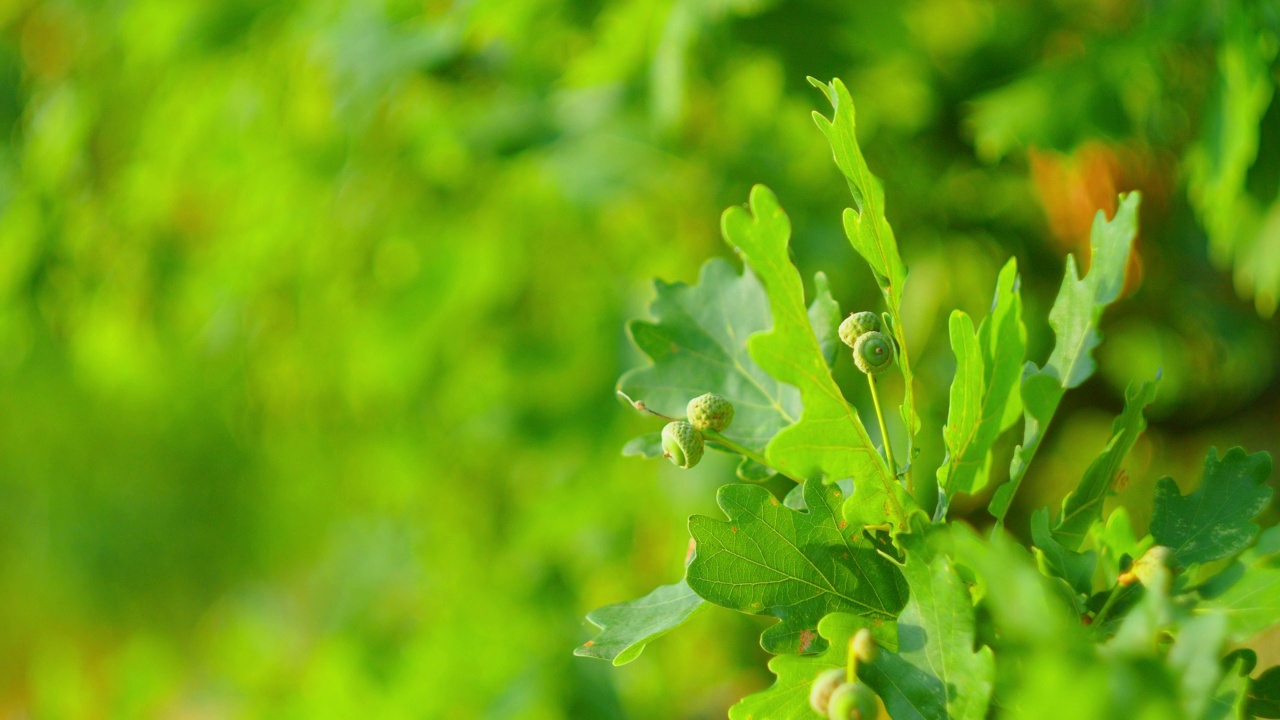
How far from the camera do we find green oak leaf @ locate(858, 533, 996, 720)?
1.19 feet

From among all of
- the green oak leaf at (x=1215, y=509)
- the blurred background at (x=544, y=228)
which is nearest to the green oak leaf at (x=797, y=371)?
the green oak leaf at (x=1215, y=509)

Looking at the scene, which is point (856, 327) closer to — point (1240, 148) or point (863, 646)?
point (863, 646)

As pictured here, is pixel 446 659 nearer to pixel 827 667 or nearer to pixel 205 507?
pixel 827 667

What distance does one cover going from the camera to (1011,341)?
42 centimetres

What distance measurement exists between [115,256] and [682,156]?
0.94 metres

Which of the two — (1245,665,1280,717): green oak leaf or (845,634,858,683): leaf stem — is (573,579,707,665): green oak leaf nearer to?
(845,634,858,683): leaf stem

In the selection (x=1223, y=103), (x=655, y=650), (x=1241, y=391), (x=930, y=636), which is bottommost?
(x=655, y=650)

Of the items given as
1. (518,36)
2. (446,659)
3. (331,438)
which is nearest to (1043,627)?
(518,36)

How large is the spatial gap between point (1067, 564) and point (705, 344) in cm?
22

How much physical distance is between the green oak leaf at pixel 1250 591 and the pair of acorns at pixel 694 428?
7.6 inches

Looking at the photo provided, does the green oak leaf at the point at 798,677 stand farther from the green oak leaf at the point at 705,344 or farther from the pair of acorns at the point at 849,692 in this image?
the green oak leaf at the point at 705,344

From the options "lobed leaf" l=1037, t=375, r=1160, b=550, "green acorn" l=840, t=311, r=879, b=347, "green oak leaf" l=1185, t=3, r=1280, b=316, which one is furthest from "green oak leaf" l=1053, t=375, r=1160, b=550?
"green oak leaf" l=1185, t=3, r=1280, b=316

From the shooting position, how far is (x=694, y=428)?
0.44 meters

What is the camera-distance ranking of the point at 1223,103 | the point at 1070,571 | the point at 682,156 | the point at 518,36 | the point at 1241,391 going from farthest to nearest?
the point at 1241,391 < the point at 682,156 < the point at 518,36 < the point at 1223,103 < the point at 1070,571
